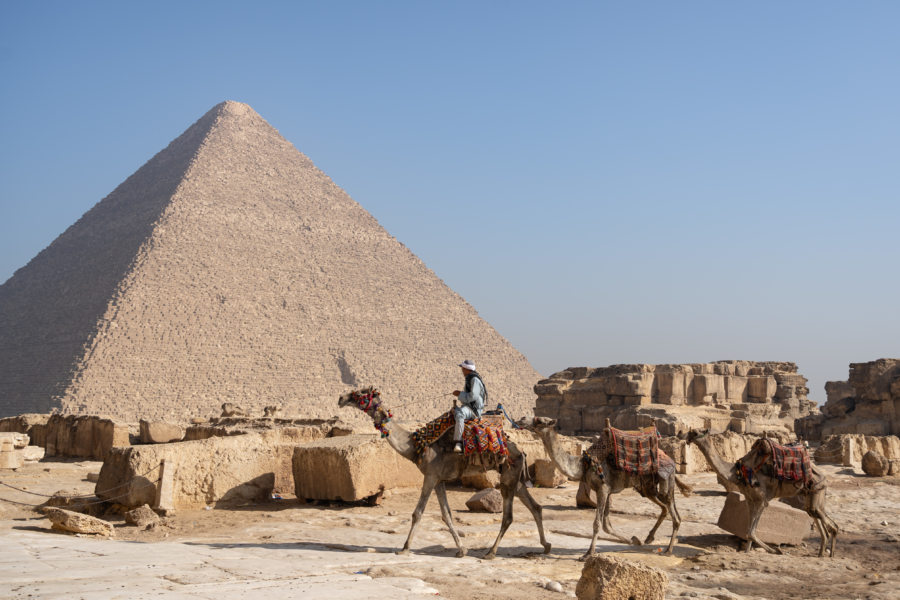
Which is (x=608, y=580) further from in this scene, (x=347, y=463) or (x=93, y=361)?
(x=93, y=361)

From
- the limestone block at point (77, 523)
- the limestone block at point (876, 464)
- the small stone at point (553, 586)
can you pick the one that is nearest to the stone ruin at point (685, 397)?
the limestone block at point (876, 464)

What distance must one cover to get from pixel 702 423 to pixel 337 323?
281ft

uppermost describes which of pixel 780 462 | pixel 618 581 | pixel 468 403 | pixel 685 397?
pixel 685 397

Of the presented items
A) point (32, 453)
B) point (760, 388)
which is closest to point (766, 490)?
point (32, 453)

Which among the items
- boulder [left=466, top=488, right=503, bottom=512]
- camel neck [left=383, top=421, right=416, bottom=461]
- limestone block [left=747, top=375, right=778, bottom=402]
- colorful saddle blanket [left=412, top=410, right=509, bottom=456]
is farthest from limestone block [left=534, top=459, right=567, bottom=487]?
limestone block [left=747, top=375, right=778, bottom=402]

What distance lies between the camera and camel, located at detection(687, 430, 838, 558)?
6.32m

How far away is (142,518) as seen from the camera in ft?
21.2

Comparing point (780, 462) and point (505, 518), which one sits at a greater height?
point (780, 462)

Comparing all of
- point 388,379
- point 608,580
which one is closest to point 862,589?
point 608,580

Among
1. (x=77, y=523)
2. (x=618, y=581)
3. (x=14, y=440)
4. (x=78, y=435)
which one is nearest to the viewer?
(x=618, y=581)

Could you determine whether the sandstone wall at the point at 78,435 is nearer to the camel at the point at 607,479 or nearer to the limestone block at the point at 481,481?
the limestone block at the point at 481,481

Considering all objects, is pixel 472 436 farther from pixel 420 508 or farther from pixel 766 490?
pixel 766 490

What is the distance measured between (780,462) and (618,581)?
2.59 meters

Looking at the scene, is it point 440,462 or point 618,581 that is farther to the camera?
point 440,462
